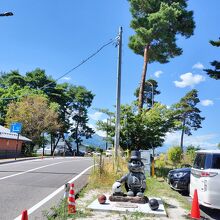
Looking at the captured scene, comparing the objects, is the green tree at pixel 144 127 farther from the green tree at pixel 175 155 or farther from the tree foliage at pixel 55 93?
the tree foliage at pixel 55 93

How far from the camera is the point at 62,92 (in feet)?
210

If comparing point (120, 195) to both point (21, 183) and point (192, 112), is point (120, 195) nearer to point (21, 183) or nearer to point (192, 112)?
point (21, 183)

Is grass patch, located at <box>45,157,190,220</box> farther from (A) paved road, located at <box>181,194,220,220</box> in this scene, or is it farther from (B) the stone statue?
(B) the stone statue

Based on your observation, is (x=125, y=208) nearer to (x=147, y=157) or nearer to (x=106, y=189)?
(x=106, y=189)

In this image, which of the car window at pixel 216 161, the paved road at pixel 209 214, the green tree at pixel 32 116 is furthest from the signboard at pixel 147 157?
the green tree at pixel 32 116

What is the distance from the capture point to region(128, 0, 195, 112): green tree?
2766 centimetres

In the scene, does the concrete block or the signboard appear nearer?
the concrete block

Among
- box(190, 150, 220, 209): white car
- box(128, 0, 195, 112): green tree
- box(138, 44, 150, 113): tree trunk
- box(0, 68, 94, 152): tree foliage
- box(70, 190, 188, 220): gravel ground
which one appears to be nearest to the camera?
box(70, 190, 188, 220): gravel ground

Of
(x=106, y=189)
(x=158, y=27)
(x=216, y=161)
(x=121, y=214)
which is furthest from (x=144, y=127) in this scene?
(x=121, y=214)

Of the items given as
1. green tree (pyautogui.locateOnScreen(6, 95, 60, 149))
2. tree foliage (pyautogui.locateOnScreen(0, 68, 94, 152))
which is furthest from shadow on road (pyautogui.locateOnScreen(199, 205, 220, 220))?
tree foliage (pyautogui.locateOnScreen(0, 68, 94, 152))

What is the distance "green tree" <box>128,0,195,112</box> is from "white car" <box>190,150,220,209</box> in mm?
17727

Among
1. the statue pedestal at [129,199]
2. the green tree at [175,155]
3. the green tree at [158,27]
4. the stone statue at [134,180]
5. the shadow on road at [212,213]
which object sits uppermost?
the green tree at [158,27]

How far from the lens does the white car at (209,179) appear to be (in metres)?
8.92

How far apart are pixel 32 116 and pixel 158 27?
26.0 metres
